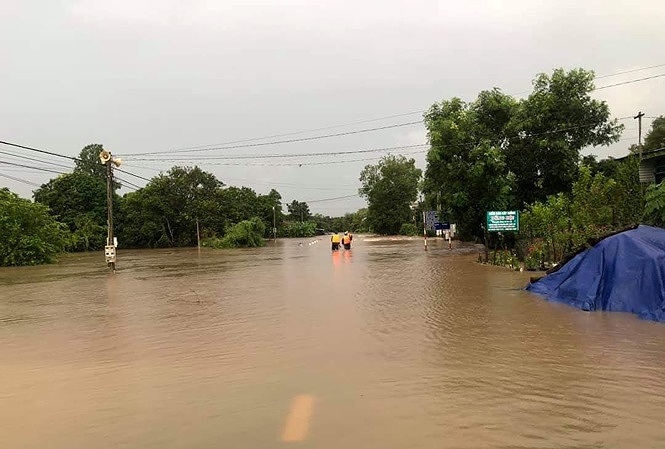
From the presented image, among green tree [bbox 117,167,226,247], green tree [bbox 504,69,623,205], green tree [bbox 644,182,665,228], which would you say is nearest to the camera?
green tree [bbox 644,182,665,228]

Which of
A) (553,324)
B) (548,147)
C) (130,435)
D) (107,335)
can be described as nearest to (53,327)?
(107,335)

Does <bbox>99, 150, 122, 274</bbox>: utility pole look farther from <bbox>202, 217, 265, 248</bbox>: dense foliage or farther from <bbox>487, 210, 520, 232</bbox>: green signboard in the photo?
<bbox>202, 217, 265, 248</bbox>: dense foliage

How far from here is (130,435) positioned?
4984 millimetres

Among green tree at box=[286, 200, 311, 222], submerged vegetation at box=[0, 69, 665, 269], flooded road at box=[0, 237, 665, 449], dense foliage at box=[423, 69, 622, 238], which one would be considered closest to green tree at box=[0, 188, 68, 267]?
submerged vegetation at box=[0, 69, 665, 269]

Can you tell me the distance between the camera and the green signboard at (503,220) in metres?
21.2

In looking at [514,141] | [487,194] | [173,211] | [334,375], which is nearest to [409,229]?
[173,211]

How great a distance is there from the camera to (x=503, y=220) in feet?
69.8

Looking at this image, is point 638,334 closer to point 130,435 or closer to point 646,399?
point 646,399

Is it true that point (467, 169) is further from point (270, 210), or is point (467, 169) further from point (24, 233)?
point (270, 210)

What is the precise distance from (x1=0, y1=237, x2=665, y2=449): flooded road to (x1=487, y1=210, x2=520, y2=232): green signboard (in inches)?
332

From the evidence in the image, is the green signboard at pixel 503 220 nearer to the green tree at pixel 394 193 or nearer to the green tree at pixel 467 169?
the green tree at pixel 467 169

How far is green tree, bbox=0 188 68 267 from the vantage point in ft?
107

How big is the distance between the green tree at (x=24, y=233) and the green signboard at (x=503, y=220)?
28081mm

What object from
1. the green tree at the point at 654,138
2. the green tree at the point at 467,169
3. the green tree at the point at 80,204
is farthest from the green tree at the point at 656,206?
the green tree at the point at 80,204
